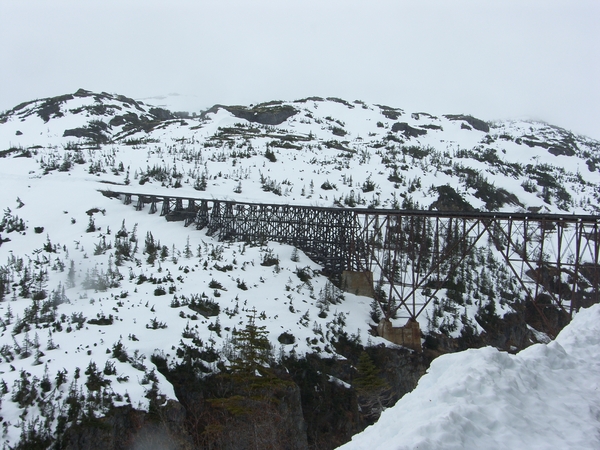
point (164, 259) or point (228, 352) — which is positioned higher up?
point (164, 259)

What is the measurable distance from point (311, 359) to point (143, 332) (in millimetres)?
6951

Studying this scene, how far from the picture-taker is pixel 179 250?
26828 mm

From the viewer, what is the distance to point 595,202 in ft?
160

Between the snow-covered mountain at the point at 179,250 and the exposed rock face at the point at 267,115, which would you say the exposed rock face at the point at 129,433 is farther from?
the exposed rock face at the point at 267,115

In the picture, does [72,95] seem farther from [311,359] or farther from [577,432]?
[577,432]

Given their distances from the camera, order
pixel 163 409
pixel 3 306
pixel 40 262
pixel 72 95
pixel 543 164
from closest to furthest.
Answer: pixel 163 409 < pixel 3 306 < pixel 40 262 < pixel 543 164 < pixel 72 95

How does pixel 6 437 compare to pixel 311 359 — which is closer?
pixel 6 437

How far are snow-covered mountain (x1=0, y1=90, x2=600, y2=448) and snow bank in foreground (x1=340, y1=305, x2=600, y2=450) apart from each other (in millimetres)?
7856

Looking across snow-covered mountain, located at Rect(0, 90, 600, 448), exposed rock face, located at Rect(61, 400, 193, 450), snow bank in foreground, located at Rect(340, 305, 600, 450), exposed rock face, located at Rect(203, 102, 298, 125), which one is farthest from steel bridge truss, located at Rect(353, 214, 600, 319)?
exposed rock face, located at Rect(203, 102, 298, 125)

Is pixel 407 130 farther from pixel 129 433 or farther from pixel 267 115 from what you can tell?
pixel 129 433

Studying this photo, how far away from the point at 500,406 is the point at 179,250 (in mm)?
23811

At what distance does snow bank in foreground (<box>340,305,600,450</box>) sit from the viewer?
484 centimetres

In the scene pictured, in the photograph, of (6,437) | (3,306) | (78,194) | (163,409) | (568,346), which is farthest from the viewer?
(78,194)

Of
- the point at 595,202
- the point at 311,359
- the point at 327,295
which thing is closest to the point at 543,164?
the point at 595,202
